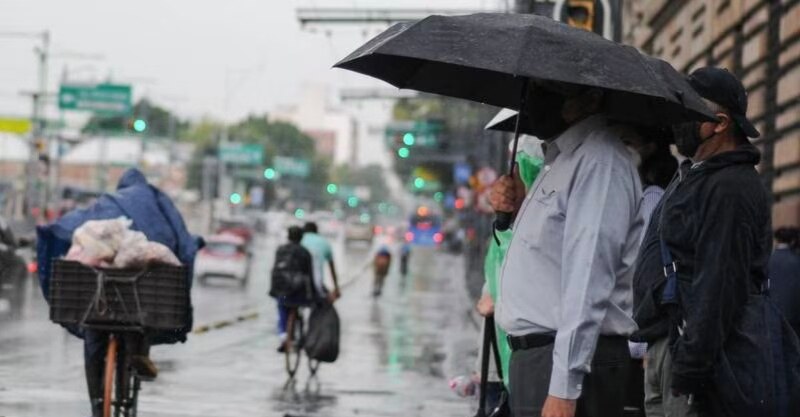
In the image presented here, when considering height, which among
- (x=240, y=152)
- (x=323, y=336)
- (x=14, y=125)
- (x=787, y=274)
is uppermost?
(x=14, y=125)

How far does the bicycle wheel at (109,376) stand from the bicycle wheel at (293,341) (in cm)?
616

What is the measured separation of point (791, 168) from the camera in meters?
13.0

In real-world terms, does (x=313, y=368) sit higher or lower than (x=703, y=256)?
lower

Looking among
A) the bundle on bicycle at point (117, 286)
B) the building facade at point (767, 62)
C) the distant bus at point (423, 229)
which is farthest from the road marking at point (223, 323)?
the distant bus at point (423, 229)

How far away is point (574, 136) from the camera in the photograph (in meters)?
4.87

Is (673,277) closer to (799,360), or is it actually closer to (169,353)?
(799,360)

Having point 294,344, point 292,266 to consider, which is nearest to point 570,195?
point 294,344

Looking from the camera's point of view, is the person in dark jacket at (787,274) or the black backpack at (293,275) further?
the black backpack at (293,275)

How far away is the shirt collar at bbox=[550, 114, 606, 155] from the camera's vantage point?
4.85 metres

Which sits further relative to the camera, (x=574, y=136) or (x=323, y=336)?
(x=323, y=336)

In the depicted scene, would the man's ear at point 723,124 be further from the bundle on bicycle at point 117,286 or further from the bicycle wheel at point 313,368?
the bicycle wheel at point 313,368

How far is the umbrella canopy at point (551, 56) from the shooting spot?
483 centimetres

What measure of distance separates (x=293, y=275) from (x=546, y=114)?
11194mm

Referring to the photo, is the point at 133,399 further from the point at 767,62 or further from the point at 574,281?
the point at 767,62
